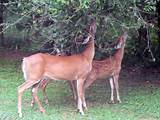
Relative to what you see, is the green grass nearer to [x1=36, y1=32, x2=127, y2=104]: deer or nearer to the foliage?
[x1=36, y1=32, x2=127, y2=104]: deer

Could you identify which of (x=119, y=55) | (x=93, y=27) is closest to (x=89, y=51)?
(x=93, y=27)

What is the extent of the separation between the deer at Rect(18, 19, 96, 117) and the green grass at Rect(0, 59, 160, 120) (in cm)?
25

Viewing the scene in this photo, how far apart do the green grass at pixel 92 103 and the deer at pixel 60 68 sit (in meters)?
0.25

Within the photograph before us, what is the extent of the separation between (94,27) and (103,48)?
3.74 ft

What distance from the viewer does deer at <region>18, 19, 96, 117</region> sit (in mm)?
8680

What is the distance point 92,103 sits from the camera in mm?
9898

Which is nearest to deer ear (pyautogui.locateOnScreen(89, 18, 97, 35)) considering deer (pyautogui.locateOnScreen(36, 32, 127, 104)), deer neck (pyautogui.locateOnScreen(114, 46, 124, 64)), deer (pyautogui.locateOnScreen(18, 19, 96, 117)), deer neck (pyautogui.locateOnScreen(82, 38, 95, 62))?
deer (pyautogui.locateOnScreen(18, 19, 96, 117))

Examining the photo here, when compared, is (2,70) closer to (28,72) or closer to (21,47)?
(21,47)

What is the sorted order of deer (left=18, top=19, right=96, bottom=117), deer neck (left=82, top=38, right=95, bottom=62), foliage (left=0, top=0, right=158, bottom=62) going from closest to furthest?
foliage (left=0, top=0, right=158, bottom=62) → deer (left=18, top=19, right=96, bottom=117) → deer neck (left=82, top=38, right=95, bottom=62)

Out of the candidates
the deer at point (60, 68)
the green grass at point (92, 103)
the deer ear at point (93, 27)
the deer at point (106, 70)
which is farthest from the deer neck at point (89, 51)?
the green grass at point (92, 103)

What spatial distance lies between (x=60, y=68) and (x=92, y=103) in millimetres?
1457

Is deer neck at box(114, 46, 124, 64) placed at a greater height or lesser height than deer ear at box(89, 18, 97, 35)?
lesser

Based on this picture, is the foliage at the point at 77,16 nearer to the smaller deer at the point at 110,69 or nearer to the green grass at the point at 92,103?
the smaller deer at the point at 110,69

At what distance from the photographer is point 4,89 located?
37.6ft
